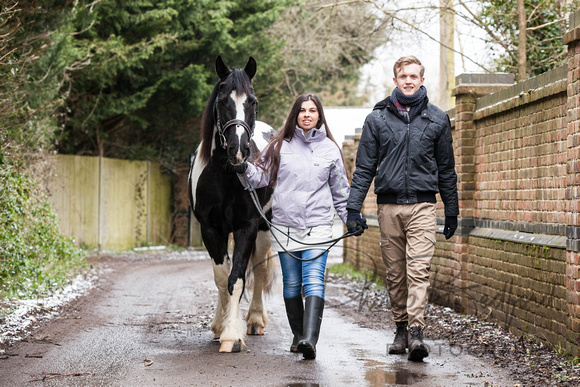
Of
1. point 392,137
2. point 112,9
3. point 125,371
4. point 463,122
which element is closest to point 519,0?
point 463,122

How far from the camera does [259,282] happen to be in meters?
7.54

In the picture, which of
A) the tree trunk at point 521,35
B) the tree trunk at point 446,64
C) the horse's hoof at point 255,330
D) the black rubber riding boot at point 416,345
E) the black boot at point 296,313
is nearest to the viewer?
the black rubber riding boot at point 416,345

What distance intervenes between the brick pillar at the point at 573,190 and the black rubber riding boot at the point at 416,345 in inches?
41.0

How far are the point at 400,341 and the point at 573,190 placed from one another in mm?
1769

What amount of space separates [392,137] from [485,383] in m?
1.99

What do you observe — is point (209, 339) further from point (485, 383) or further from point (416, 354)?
point (485, 383)

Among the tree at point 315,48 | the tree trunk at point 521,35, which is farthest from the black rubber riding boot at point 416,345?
the tree at point 315,48

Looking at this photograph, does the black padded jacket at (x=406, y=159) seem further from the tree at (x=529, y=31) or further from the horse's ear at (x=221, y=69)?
the tree at (x=529, y=31)

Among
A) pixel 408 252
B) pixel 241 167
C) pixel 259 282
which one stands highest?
pixel 241 167

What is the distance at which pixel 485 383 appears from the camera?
482 cm

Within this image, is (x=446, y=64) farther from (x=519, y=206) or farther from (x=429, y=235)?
(x=429, y=235)

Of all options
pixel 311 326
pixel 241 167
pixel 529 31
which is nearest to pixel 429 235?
pixel 311 326

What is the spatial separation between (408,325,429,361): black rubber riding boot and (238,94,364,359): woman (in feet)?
2.30

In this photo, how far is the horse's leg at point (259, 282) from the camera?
725 cm
